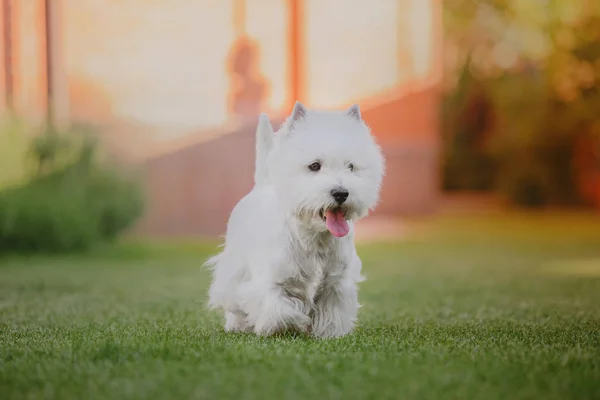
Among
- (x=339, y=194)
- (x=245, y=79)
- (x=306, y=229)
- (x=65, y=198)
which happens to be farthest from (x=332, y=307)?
(x=245, y=79)

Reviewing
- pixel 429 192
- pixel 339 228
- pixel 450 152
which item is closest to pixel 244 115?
pixel 429 192

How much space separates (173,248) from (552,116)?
17.4 m

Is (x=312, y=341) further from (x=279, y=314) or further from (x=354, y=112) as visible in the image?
(x=354, y=112)

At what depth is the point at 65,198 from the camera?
1160 centimetres

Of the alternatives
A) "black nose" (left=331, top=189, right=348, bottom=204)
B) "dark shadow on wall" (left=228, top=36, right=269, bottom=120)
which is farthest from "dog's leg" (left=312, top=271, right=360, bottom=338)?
"dark shadow on wall" (left=228, top=36, right=269, bottom=120)

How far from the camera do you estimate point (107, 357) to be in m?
4.04

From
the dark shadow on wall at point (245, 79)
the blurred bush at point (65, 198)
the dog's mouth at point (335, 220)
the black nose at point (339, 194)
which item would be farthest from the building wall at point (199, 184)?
the black nose at point (339, 194)

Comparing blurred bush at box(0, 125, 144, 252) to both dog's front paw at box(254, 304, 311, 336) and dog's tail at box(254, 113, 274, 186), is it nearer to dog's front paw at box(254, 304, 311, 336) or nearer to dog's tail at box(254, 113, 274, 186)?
dog's tail at box(254, 113, 274, 186)

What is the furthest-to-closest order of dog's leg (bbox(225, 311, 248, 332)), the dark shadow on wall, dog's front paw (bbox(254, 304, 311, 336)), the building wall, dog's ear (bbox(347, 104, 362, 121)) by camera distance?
the dark shadow on wall → the building wall → dog's leg (bbox(225, 311, 248, 332)) → dog's ear (bbox(347, 104, 362, 121)) → dog's front paw (bbox(254, 304, 311, 336))

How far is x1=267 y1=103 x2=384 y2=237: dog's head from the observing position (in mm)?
4379

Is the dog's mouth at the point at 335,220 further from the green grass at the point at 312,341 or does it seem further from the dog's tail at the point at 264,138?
the dog's tail at the point at 264,138

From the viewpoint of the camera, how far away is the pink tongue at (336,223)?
4.45 m

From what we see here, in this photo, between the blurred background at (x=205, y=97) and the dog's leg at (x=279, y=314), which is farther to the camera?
the blurred background at (x=205, y=97)

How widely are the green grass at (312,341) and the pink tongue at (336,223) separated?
0.60m
